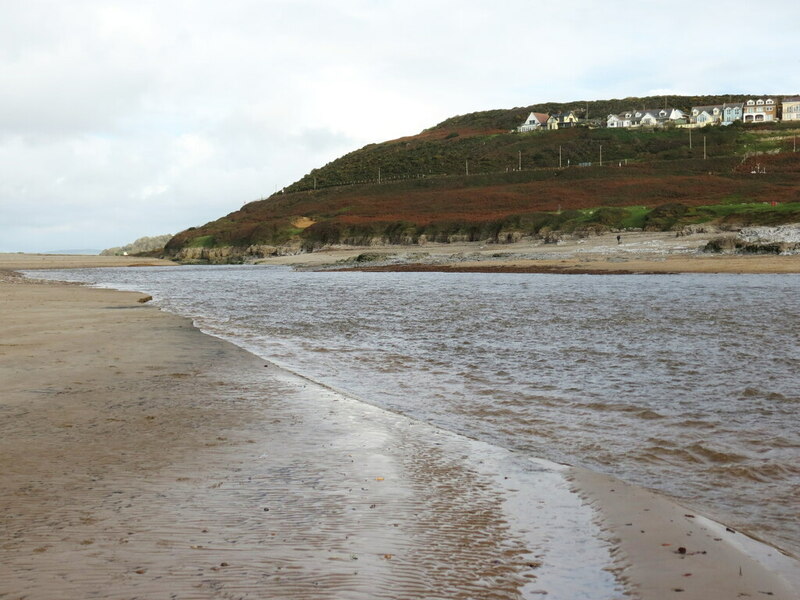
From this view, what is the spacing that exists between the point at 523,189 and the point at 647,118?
65415mm

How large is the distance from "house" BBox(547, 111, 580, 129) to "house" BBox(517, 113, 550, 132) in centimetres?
137

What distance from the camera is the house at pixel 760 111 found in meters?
131

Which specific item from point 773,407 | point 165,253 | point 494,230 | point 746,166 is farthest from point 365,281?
point 165,253

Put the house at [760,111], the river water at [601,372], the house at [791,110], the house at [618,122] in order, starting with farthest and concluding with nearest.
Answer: the house at [760,111] → the house at [618,122] → the house at [791,110] → the river water at [601,372]

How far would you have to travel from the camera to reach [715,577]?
3.77 m

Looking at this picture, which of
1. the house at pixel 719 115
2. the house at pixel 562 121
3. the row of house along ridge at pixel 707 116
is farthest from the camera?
the house at pixel 562 121

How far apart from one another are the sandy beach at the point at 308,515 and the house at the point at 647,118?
128m

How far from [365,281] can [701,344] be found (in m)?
24.5

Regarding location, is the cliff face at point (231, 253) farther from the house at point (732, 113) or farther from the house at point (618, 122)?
the house at point (732, 113)

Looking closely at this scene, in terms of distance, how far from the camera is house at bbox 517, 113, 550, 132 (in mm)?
136650

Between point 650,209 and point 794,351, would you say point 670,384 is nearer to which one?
point 794,351

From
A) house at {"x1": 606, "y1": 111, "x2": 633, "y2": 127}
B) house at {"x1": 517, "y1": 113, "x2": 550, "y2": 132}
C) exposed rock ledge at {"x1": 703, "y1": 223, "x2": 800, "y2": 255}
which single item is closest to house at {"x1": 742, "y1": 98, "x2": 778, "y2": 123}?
house at {"x1": 606, "y1": 111, "x2": 633, "y2": 127}

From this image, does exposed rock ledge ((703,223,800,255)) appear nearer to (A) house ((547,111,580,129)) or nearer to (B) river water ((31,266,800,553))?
(B) river water ((31,266,800,553))

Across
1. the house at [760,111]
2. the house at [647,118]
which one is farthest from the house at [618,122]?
the house at [760,111]
